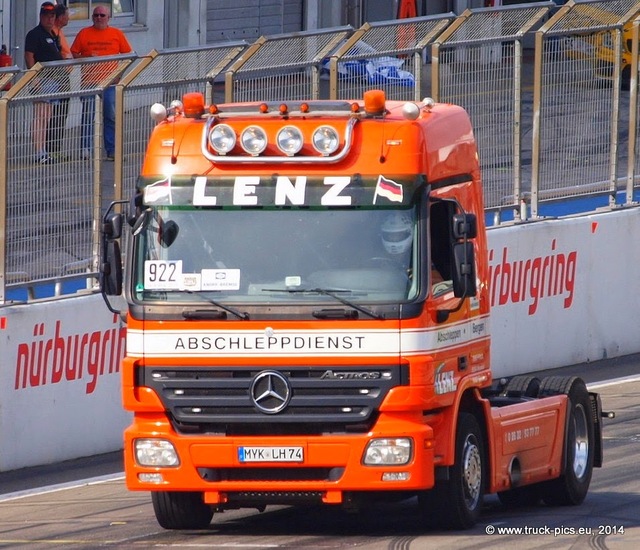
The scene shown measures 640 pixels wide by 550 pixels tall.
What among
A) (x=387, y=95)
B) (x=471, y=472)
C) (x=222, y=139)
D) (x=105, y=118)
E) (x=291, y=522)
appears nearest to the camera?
(x=222, y=139)

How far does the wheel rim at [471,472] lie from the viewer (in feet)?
36.7

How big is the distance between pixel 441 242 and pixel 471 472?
1.58 m

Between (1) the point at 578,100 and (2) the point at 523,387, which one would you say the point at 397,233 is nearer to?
(2) the point at 523,387

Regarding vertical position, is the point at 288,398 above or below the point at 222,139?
below

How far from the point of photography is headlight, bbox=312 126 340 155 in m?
10.8

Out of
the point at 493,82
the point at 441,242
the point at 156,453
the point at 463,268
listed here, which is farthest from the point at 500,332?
the point at 156,453

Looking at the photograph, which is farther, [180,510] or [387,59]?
[387,59]

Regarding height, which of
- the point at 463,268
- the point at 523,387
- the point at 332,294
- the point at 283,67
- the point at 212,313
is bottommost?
the point at 523,387

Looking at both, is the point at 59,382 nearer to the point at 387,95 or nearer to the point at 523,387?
the point at 523,387

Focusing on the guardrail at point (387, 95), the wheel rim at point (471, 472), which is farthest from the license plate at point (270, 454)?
the guardrail at point (387, 95)

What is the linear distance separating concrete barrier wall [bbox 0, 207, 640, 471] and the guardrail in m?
0.42

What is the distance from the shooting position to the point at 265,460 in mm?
10617

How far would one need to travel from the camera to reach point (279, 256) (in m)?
10.7

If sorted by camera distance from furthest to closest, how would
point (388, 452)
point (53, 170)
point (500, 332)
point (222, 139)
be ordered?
1. point (500, 332)
2. point (53, 170)
3. point (222, 139)
4. point (388, 452)
